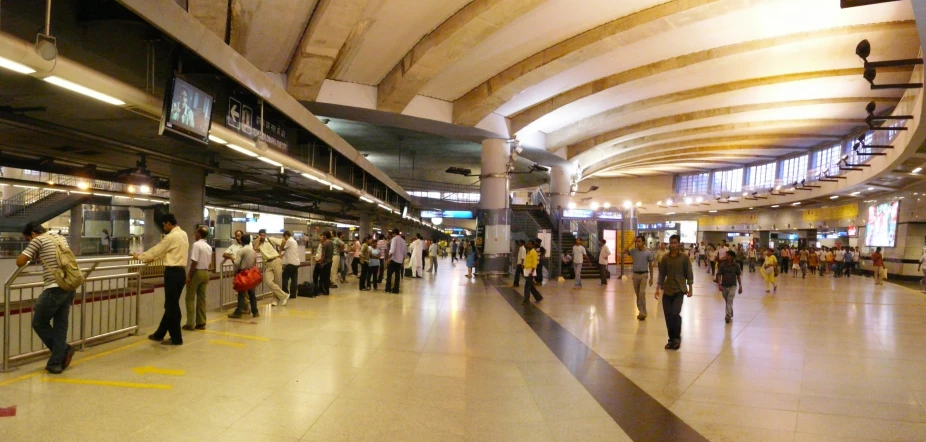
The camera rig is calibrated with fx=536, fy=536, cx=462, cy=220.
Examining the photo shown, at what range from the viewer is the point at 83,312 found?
6.45m

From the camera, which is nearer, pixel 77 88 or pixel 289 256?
pixel 77 88

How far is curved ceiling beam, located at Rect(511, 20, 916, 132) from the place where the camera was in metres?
15.1

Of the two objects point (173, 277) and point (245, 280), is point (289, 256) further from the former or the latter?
point (173, 277)

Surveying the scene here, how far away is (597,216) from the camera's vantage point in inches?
882

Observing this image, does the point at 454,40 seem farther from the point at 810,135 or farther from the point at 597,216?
the point at 810,135

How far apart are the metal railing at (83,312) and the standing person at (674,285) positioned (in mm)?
7591

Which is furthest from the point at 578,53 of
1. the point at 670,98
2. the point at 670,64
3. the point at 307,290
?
the point at 307,290

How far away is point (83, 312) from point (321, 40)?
25.7ft

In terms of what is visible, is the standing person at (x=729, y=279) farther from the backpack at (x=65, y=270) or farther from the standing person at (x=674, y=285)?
the backpack at (x=65, y=270)

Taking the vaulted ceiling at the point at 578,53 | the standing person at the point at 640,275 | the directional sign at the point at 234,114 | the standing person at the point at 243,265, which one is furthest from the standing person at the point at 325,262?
the standing person at the point at 640,275

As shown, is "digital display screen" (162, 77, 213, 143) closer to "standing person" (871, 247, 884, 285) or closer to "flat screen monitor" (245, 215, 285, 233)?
"flat screen monitor" (245, 215, 285, 233)

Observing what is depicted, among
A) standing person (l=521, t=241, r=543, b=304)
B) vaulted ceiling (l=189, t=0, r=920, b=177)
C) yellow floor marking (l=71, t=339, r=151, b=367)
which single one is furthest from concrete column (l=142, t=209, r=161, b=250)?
standing person (l=521, t=241, r=543, b=304)

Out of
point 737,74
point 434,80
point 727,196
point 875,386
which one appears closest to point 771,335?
point 875,386

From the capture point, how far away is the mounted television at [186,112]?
5.61 metres
